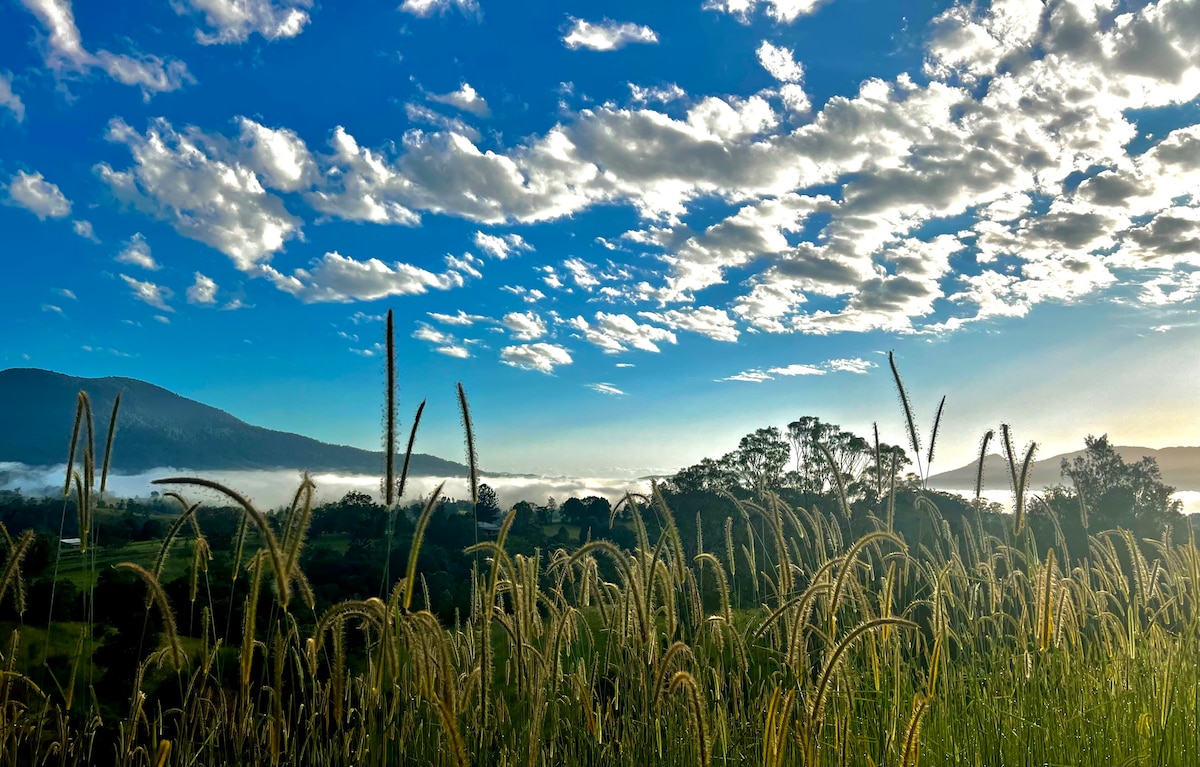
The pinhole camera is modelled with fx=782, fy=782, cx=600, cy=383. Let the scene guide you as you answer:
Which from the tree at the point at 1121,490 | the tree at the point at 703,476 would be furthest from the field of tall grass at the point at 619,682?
the tree at the point at 1121,490

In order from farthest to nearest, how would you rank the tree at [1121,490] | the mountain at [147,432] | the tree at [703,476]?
1. the mountain at [147,432]
2. the tree at [1121,490]
3. the tree at [703,476]

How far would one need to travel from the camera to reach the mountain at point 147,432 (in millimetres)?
105625

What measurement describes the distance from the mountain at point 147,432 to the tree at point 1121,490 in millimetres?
59584

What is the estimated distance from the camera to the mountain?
10562cm

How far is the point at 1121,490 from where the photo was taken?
906 inches

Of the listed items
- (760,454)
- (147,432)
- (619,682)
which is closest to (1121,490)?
(760,454)

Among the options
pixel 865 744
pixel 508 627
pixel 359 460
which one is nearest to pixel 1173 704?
pixel 865 744

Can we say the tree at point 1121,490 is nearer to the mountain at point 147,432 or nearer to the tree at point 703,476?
the tree at point 703,476

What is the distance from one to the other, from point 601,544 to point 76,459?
3488 mm

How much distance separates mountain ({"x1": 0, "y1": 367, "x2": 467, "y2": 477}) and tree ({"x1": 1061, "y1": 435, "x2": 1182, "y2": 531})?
59584mm

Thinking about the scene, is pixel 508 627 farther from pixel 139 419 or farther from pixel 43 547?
pixel 139 419

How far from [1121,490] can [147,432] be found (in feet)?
548

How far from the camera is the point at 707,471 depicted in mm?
18156

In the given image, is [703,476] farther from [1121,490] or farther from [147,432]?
[147,432]
